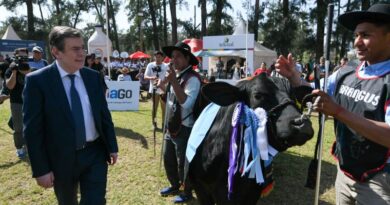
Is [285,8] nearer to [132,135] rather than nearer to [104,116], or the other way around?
[132,135]

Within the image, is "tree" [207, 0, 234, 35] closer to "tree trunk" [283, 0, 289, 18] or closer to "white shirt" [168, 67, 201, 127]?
"tree trunk" [283, 0, 289, 18]

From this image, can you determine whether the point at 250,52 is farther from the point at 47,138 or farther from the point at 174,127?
the point at 47,138

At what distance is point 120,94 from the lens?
11.5 meters

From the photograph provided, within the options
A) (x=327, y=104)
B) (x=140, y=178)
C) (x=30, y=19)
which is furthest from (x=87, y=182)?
(x=30, y=19)

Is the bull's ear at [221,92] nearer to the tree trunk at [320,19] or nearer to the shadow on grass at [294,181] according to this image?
the shadow on grass at [294,181]

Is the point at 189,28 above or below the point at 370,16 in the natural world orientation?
above

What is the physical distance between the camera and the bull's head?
221cm

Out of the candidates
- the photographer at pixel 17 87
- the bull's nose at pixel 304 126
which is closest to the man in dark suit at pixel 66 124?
the bull's nose at pixel 304 126

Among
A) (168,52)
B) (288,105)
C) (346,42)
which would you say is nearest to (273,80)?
(288,105)

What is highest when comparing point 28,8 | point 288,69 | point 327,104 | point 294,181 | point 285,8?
point 28,8

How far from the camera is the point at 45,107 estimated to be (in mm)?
2611

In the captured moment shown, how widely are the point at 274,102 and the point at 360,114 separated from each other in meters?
0.66

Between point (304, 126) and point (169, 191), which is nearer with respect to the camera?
point (304, 126)

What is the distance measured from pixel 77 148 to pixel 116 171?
10.6ft
